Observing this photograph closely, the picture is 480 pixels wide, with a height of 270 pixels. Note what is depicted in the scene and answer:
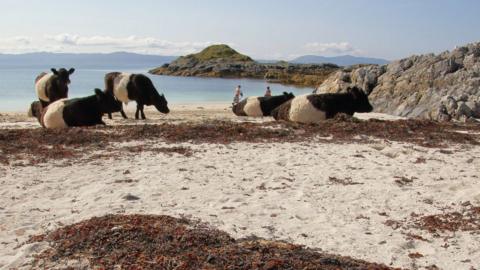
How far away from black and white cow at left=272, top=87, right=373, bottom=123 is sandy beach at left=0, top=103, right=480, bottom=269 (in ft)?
18.6

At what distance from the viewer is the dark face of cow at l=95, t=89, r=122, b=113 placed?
18.3 meters

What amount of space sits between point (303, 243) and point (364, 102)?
47.3 ft

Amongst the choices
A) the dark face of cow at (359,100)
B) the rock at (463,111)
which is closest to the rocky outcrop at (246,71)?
the rock at (463,111)

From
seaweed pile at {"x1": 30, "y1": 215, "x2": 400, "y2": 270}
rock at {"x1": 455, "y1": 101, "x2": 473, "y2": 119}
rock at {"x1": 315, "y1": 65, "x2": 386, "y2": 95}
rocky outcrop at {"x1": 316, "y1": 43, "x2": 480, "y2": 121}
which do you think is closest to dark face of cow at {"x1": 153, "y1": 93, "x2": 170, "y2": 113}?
rocky outcrop at {"x1": 316, "y1": 43, "x2": 480, "y2": 121}

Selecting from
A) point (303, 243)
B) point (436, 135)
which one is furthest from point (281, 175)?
point (436, 135)

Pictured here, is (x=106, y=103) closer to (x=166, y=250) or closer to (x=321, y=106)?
(x=321, y=106)

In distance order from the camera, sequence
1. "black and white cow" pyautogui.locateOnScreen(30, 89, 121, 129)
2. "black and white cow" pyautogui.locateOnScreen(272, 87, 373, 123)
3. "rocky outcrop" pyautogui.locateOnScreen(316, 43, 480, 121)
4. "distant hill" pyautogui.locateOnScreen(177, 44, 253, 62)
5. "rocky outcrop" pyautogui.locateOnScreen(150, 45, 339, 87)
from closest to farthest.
→ "black and white cow" pyautogui.locateOnScreen(30, 89, 121, 129) → "black and white cow" pyautogui.locateOnScreen(272, 87, 373, 123) → "rocky outcrop" pyautogui.locateOnScreen(316, 43, 480, 121) → "rocky outcrop" pyautogui.locateOnScreen(150, 45, 339, 87) → "distant hill" pyautogui.locateOnScreen(177, 44, 253, 62)

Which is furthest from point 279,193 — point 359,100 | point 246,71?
point 246,71

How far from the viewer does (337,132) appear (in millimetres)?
15211

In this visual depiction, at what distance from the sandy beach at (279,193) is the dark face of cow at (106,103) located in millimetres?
5747

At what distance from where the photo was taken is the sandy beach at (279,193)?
666 cm

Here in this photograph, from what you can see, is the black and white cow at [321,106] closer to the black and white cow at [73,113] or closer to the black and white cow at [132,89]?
the black and white cow at [132,89]

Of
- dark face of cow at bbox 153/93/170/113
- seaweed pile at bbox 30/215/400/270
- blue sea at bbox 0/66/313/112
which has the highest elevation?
dark face of cow at bbox 153/93/170/113

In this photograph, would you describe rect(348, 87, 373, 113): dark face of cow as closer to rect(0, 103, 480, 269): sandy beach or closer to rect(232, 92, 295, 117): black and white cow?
rect(232, 92, 295, 117): black and white cow
